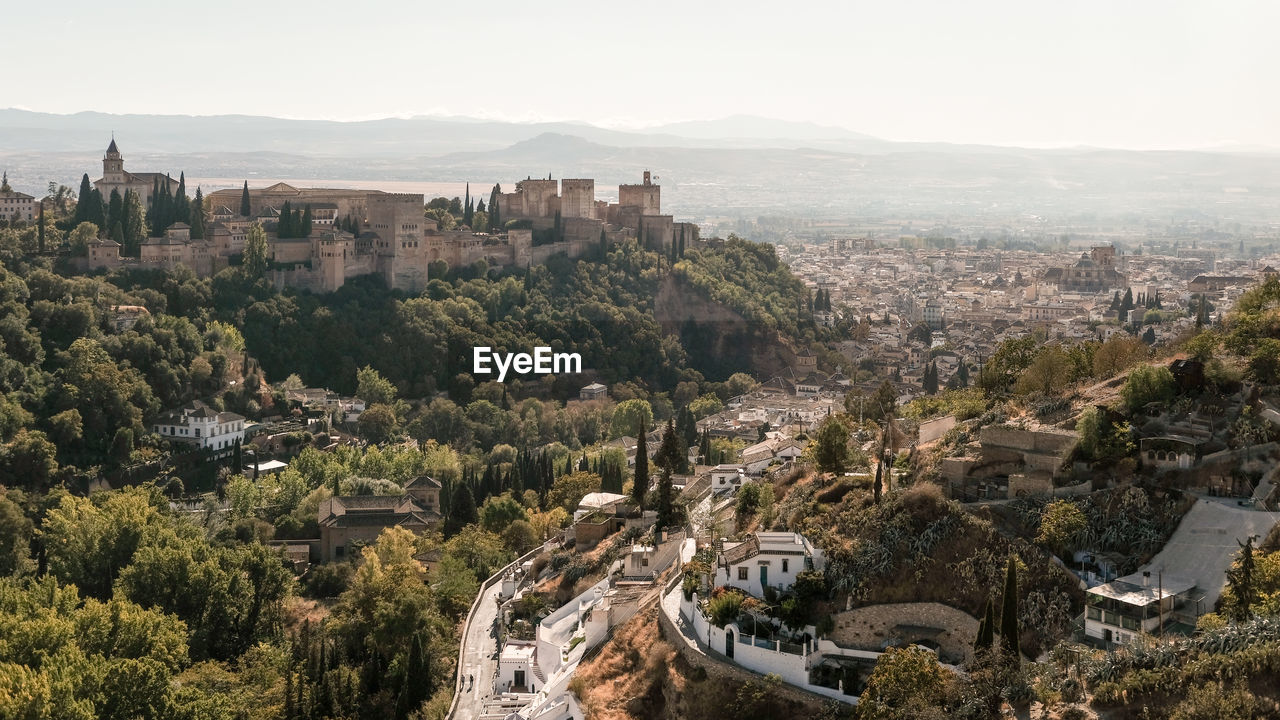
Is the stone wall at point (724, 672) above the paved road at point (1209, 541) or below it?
below

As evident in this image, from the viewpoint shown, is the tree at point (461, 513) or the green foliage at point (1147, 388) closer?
the green foliage at point (1147, 388)

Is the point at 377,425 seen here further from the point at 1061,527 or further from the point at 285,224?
the point at 1061,527

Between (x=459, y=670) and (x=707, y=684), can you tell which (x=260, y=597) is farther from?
(x=707, y=684)

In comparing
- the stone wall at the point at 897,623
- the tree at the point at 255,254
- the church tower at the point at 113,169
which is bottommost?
the stone wall at the point at 897,623

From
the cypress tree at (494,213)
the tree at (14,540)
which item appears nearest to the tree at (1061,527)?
the tree at (14,540)

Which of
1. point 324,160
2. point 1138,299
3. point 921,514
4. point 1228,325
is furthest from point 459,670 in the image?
point 324,160

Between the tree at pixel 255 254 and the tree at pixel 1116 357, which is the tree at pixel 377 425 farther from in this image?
the tree at pixel 1116 357

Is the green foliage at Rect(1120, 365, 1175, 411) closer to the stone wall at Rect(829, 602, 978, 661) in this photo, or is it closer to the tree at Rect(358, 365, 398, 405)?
the stone wall at Rect(829, 602, 978, 661)
